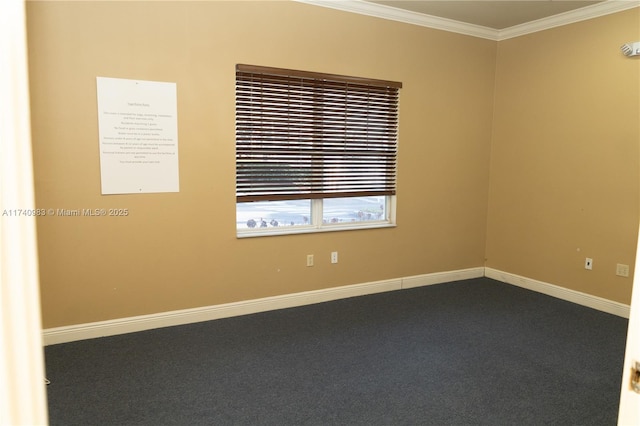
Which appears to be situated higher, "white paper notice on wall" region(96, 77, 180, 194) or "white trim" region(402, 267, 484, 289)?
"white paper notice on wall" region(96, 77, 180, 194)

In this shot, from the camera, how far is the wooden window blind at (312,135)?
3824 millimetres

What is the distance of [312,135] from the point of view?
411 centimetres

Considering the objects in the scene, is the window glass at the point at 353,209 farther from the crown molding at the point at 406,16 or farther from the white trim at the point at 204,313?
the crown molding at the point at 406,16

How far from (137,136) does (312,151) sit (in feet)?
4.83

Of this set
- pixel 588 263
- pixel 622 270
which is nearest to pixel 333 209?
pixel 588 263

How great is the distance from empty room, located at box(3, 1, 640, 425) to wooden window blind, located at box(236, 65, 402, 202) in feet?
0.06

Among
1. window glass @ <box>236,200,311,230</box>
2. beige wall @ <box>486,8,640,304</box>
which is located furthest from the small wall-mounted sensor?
window glass @ <box>236,200,311,230</box>

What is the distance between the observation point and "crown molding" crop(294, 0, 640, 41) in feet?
13.0

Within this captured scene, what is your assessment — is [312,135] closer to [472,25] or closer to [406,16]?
[406,16]

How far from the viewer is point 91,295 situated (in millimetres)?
3383

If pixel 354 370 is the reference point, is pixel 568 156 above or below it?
above

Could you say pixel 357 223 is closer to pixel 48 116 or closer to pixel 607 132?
pixel 607 132

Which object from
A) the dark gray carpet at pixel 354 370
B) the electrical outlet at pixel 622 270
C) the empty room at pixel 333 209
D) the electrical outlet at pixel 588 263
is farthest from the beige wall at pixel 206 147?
the electrical outlet at pixel 622 270

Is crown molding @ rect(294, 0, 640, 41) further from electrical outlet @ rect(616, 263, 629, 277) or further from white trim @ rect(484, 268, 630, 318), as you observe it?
white trim @ rect(484, 268, 630, 318)
